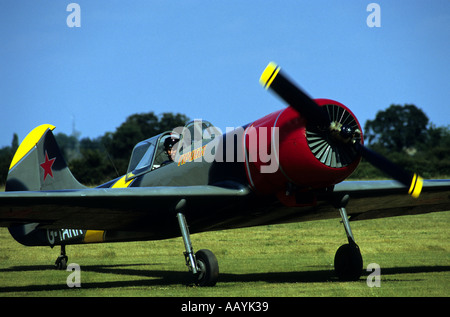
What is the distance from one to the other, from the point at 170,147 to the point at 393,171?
14.9 ft

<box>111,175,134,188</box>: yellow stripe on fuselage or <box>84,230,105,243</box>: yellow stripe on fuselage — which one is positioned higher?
<box>111,175,134,188</box>: yellow stripe on fuselage

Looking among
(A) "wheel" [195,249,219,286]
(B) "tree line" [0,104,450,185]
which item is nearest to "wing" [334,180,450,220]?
(A) "wheel" [195,249,219,286]

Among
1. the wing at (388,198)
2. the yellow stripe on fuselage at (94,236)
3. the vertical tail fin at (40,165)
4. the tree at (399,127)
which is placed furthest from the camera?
the tree at (399,127)

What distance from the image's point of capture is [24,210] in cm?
977

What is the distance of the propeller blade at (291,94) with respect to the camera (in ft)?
28.6

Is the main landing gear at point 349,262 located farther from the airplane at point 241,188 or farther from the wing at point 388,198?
the wing at point 388,198

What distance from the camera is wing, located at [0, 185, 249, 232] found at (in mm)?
9370

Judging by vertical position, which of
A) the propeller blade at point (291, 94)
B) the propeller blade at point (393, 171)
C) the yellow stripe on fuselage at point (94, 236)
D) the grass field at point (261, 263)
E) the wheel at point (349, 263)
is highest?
the propeller blade at point (291, 94)

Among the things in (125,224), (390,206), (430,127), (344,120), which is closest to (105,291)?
(125,224)

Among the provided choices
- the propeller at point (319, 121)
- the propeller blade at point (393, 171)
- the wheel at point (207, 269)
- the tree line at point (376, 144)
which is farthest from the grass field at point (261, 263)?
the tree line at point (376, 144)

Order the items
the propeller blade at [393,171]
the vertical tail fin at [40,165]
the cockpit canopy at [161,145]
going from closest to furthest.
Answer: the propeller blade at [393,171], the cockpit canopy at [161,145], the vertical tail fin at [40,165]

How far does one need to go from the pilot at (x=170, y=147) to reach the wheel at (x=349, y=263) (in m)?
3.63

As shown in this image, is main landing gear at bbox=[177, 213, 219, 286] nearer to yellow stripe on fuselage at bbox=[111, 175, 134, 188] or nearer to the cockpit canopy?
the cockpit canopy

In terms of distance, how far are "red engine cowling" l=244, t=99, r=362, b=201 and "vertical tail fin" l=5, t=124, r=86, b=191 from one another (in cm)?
600
